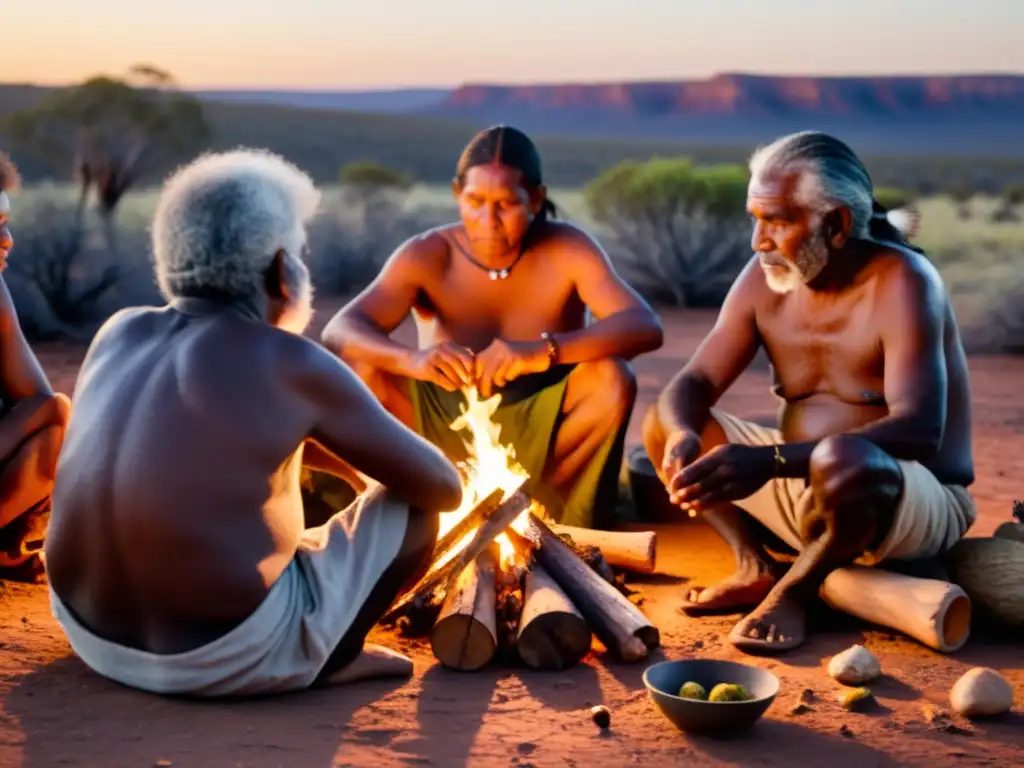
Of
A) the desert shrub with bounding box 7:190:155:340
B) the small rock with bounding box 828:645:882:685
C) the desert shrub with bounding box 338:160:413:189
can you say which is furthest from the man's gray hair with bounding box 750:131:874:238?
the desert shrub with bounding box 338:160:413:189

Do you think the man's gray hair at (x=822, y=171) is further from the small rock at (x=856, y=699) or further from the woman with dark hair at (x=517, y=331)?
the small rock at (x=856, y=699)

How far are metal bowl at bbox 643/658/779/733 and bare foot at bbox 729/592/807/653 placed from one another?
588 mm

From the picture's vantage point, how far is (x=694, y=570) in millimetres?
5836

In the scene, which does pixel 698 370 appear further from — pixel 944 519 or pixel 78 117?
pixel 78 117

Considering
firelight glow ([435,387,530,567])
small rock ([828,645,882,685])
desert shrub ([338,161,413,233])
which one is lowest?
small rock ([828,645,882,685])

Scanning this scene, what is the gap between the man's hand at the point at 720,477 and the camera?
15.2 feet

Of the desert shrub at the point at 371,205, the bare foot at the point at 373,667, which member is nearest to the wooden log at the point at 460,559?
the bare foot at the point at 373,667

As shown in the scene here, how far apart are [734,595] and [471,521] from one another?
1073 mm

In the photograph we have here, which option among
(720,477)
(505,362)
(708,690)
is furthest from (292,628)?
(505,362)

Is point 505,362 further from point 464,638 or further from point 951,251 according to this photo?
point 951,251

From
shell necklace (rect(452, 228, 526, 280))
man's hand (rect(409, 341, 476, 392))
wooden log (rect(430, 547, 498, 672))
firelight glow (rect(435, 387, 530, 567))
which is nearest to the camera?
wooden log (rect(430, 547, 498, 672))

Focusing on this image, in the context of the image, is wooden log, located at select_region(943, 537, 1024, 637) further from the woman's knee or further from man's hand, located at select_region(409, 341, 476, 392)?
man's hand, located at select_region(409, 341, 476, 392)

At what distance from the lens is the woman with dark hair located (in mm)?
5914

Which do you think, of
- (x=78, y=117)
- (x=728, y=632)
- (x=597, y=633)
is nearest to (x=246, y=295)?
(x=597, y=633)
